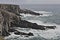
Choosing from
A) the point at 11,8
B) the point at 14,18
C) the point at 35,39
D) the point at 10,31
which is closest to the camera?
the point at 35,39

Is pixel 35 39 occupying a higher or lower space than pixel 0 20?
lower

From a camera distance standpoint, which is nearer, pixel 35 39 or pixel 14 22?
pixel 35 39

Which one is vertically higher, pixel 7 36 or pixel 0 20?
pixel 0 20

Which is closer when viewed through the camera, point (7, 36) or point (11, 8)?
point (7, 36)

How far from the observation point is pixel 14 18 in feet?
198

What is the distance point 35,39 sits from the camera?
146 feet

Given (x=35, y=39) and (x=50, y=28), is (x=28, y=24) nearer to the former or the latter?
(x=50, y=28)

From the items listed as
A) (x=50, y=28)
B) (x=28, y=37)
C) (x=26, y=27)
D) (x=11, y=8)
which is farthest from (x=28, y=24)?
(x=11, y=8)

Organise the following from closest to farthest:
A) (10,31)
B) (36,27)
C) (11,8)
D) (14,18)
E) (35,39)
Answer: (35,39), (10,31), (36,27), (14,18), (11,8)

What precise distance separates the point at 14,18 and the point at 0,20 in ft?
50.9

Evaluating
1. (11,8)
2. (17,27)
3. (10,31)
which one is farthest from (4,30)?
(11,8)

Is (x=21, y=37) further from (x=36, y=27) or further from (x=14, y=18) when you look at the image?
(x=14, y=18)

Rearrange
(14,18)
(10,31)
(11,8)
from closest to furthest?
1. (10,31)
2. (14,18)
3. (11,8)

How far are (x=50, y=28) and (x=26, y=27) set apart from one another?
7030 mm
